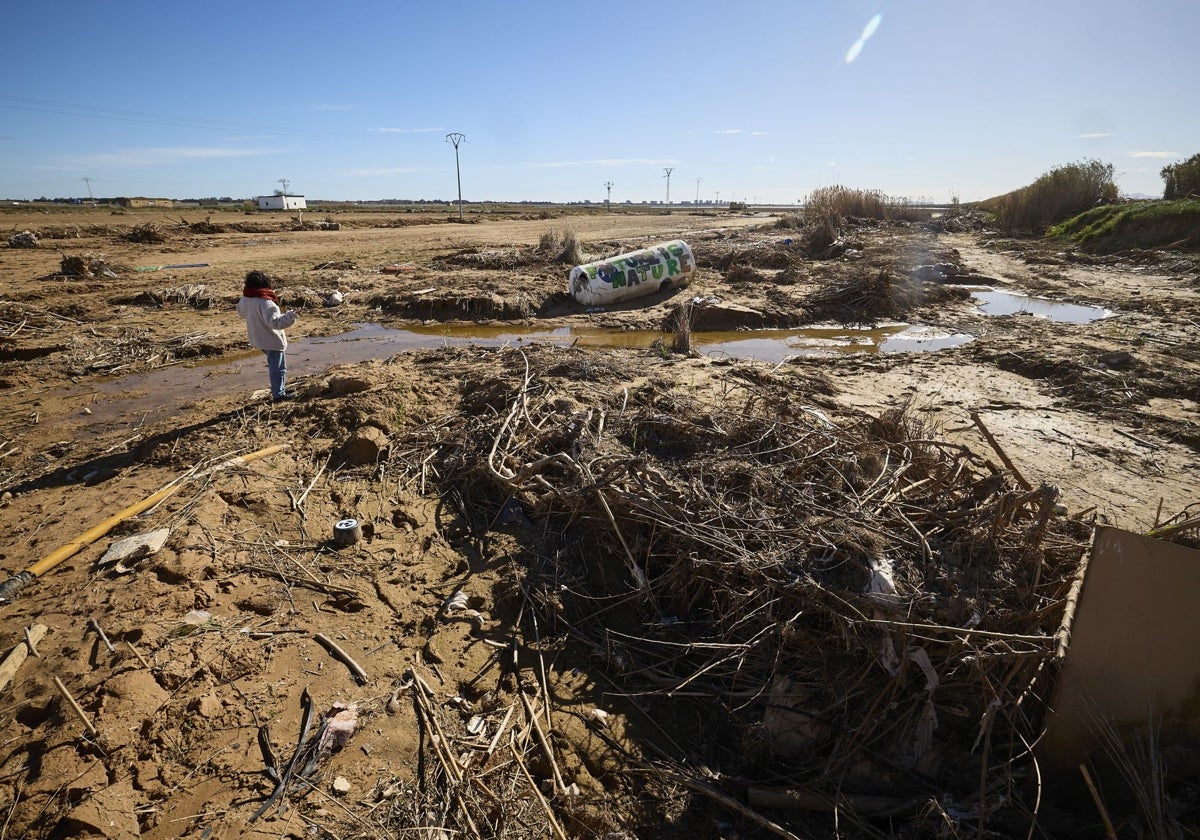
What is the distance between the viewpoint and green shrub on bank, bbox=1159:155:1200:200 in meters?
20.7

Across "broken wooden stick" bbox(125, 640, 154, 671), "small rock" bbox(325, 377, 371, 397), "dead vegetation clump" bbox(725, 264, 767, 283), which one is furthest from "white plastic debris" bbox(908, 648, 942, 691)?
"dead vegetation clump" bbox(725, 264, 767, 283)

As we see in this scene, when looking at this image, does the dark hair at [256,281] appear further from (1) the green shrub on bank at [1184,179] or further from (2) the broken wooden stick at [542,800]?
(1) the green shrub on bank at [1184,179]

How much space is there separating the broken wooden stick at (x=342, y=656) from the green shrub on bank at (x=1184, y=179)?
30.2m

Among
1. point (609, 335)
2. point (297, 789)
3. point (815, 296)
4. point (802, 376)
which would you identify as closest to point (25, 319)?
point (609, 335)

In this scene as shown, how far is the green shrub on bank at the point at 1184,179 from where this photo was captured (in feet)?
67.9

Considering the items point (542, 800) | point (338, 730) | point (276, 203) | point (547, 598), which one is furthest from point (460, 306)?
point (276, 203)

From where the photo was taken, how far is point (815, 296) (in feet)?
40.0

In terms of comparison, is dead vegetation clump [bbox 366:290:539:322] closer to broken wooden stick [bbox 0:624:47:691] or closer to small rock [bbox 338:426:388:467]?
small rock [bbox 338:426:388:467]

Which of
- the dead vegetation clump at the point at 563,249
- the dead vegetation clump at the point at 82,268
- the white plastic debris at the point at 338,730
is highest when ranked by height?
the dead vegetation clump at the point at 563,249

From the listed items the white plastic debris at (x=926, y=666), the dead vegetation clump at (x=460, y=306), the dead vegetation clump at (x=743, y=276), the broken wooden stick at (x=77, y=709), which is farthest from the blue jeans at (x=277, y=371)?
the dead vegetation clump at (x=743, y=276)

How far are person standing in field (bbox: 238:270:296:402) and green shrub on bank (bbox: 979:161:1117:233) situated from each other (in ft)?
100

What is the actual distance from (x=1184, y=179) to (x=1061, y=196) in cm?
407

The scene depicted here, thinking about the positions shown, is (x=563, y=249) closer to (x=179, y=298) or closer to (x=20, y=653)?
(x=179, y=298)

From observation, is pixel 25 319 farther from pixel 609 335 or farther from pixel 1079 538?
pixel 1079 538
